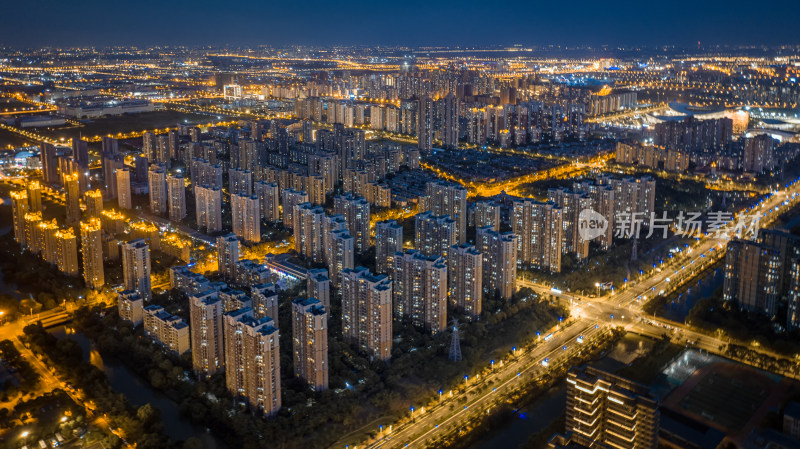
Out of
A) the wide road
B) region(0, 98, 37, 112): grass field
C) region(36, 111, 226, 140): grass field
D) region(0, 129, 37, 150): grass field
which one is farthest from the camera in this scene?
region(0, 98, 37, 112): grass field

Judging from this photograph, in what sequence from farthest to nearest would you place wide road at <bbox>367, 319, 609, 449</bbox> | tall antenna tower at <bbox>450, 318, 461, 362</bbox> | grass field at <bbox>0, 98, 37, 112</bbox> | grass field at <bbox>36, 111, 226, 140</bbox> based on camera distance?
grass field at <bbox>0, 98, 37, 112</bbox>, grass field at <bbox>36, 111, 226, 140</bbox>, tall antenna tower at <bbox>450, 318, 461, 362</bbox>, wide road at <bbox>367, 319, 609, 449</bbox>

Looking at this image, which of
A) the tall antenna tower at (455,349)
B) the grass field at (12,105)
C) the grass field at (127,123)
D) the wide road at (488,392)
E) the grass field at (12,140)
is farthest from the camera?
the grass field at (12,105)

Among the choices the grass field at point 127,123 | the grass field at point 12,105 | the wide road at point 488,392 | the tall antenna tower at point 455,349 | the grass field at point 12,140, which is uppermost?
the grass field at point 12,105

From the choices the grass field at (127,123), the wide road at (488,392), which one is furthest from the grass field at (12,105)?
the wide road at (488,392)

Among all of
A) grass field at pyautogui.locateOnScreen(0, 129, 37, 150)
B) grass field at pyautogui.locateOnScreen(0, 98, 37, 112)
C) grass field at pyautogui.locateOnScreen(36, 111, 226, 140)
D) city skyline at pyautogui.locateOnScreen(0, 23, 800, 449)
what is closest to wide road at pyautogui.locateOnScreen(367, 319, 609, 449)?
city skyline at pyautogui.locateOnScreen(0, 23, 800, 449)

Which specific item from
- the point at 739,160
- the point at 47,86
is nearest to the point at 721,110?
the point at 739,160

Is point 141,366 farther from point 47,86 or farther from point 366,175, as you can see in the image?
point 47,86

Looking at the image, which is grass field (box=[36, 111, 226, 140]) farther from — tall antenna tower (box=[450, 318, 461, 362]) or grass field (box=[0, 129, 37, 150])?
tall antenna tower (box=[450, 318, 461, 362])

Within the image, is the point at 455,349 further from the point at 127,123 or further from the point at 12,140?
the point at 127,123

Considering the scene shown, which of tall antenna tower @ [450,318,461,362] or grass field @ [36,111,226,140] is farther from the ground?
grass field @ [36,111,226,140]

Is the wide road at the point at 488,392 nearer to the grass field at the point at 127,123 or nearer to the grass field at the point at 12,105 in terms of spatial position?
the grass field at the point at 127,123

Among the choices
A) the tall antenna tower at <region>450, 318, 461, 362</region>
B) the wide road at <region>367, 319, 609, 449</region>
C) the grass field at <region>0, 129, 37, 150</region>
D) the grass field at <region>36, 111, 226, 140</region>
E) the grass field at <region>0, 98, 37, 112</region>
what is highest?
the grass field at <region>0, 98, 37, 112</region>
